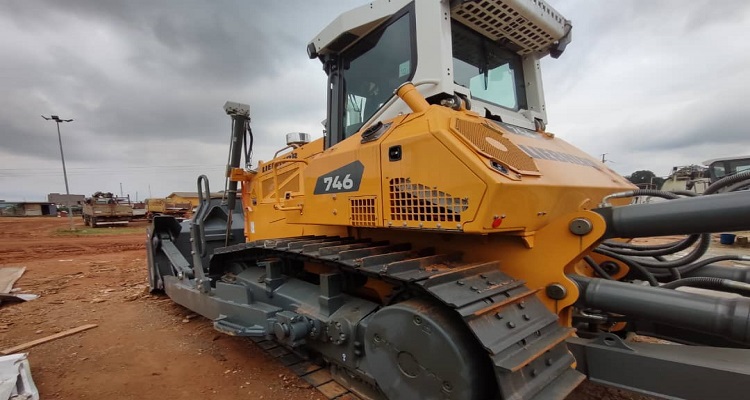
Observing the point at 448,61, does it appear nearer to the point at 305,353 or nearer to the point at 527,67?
the point at 527,67

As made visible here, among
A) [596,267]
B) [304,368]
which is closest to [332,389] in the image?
[304,368]

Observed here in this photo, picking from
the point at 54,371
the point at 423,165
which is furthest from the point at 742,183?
the point at 54,371

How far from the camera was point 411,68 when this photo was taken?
9.64 feet

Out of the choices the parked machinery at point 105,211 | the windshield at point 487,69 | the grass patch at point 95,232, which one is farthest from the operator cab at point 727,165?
the parked machinery at point 105,211

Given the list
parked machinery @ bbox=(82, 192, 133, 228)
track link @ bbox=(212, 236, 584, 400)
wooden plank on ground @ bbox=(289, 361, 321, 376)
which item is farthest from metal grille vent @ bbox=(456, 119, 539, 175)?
parked machinery @ bbox=(82, 192, 133, 228)

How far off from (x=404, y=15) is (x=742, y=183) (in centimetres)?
246

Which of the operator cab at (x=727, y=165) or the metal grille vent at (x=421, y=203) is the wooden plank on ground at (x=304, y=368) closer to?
the metal grille vent at (x=421, y=203)

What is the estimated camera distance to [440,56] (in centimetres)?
274

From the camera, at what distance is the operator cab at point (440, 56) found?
2826 millimetres

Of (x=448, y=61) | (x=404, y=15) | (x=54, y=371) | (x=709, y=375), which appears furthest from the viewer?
(x=54, y=371)

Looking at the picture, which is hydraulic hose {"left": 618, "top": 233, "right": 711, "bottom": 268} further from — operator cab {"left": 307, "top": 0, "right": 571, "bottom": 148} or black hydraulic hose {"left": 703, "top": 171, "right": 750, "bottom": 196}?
operator cab {"left": 307, "top": 0, "right": 571, "bottom": 148}

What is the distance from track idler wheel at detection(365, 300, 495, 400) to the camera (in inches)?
79.8

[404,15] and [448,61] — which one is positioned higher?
[404,15]

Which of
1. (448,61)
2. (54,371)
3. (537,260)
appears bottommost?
(54,371)
